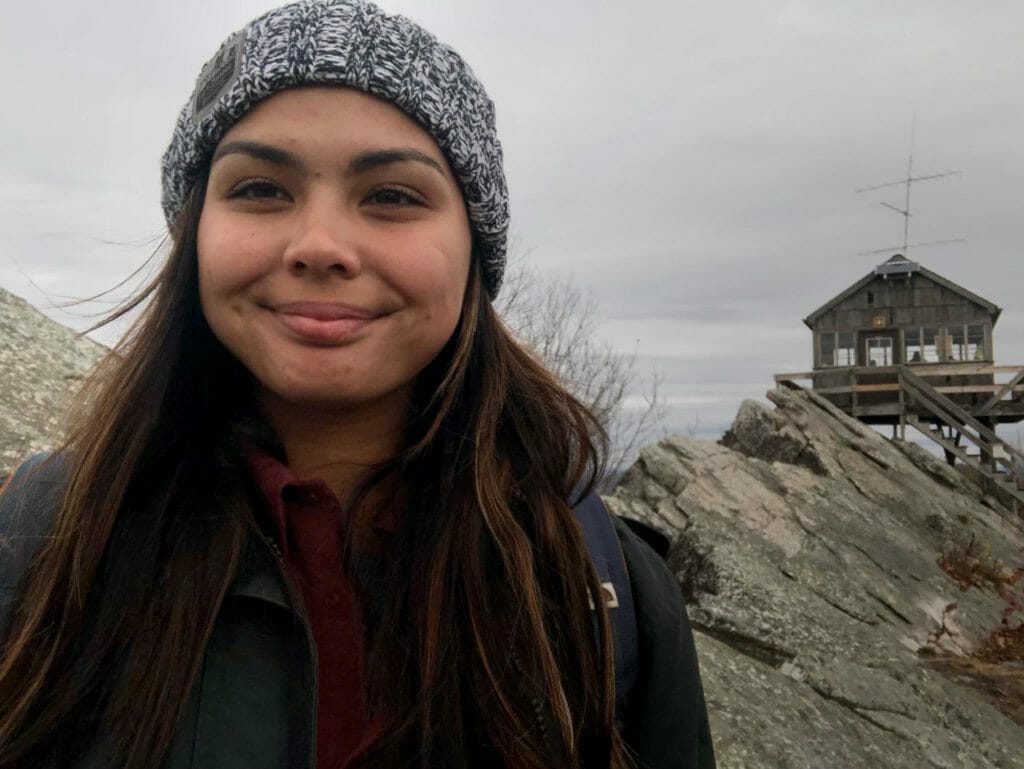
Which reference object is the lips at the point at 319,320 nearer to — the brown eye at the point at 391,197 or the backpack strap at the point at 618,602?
the brown eye at the point at 391,197

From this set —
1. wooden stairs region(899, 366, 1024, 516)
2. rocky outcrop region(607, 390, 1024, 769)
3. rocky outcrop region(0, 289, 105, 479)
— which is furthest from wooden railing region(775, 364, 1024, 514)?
rocky outcrop region(0, 289, 105, 479)

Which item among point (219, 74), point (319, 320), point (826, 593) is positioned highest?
point (219, 74)

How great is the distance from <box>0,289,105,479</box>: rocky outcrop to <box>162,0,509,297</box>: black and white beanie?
1803mm

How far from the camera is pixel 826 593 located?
6203mm

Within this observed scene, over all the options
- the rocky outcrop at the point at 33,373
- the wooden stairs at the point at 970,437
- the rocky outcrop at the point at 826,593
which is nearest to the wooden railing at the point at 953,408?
the wooden stairs at the point at 970,437

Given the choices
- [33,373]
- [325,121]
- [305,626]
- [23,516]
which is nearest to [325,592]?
[305,626]

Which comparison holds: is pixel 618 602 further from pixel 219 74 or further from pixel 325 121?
pixel 219 74

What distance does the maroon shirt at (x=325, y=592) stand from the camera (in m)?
1.58

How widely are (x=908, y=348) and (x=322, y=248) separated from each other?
23.9 meters

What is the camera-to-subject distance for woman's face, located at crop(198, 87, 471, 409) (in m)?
1.65

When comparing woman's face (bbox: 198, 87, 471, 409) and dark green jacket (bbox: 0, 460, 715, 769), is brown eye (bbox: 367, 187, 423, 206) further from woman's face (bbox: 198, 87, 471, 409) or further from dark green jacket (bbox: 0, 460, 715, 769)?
dark green jacket (bbox: 0, 460, 715, 769)

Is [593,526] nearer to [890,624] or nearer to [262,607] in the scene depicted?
[262,607]

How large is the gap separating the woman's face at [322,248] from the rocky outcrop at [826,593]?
261cm

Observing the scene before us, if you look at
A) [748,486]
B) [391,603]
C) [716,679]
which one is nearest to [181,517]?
[391,603]
